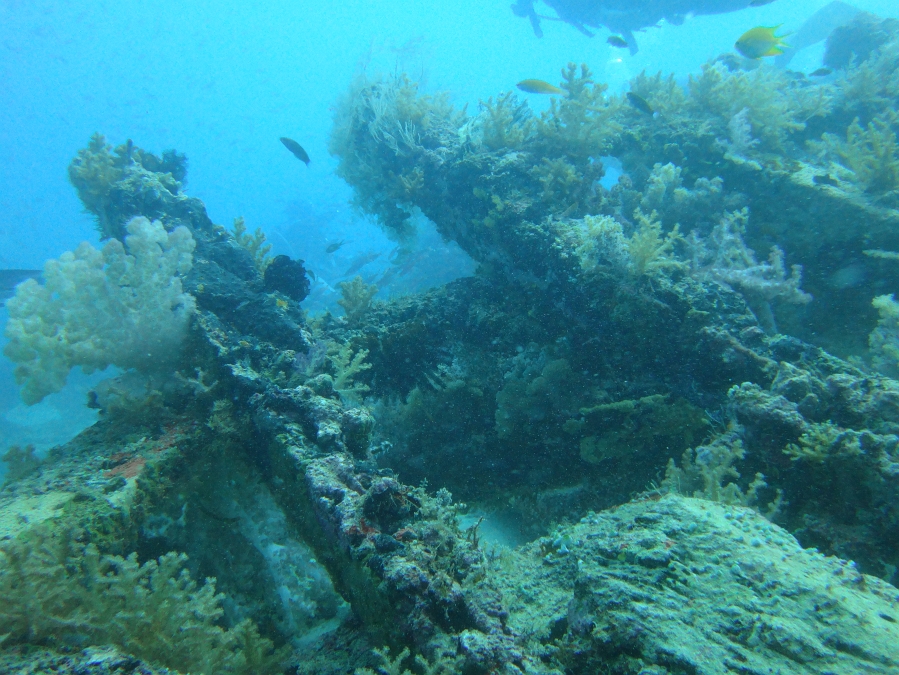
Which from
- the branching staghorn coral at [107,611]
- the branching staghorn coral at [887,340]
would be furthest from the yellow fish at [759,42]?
the branching staghorn coral at [107,611]

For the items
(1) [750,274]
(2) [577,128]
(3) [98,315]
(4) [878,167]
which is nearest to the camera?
(3) [98,315]

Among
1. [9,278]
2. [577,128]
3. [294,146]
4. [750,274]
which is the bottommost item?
[750,274]

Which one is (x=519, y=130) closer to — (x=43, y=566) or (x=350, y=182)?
(x=350, y=182)

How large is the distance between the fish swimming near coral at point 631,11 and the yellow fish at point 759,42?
38.0 feet

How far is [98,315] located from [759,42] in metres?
9.82

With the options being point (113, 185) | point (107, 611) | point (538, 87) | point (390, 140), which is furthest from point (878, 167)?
point (113, 185)

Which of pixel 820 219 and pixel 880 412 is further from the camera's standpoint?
pixel 820 219

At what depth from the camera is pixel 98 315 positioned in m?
3.86

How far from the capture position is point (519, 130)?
6336 millimetres

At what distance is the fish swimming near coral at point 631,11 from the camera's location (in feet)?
52.0

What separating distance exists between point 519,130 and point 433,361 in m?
4.06

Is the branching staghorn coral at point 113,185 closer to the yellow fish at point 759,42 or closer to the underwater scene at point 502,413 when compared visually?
the underwater scene at point 502,413

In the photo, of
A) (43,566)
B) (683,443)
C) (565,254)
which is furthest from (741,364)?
(43,566)

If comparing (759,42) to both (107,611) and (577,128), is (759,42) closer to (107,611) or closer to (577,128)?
(577,128)
